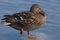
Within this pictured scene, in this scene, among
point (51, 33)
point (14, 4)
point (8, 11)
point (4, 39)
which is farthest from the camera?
point (14, 4)

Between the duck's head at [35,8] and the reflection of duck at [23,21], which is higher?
the duck's head at [35,8]

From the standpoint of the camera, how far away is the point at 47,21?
7379mm

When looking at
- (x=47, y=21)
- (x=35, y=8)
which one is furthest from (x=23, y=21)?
(x=47, y=21)

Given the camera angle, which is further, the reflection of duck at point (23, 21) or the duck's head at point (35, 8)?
the duck's head at point (35, 8)

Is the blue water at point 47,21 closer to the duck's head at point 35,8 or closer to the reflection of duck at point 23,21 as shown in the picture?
the reflection of duck at point 23,21

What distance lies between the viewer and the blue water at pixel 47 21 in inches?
253

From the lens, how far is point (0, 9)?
8.21 meters

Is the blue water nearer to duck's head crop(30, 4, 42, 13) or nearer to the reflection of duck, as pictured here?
the reflection of duck

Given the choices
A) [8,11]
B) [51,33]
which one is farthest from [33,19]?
[8,11]

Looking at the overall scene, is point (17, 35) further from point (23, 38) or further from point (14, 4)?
point (14, 4)

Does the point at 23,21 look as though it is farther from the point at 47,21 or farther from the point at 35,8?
the point at 47,21

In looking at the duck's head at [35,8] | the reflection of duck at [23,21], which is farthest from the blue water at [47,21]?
the duck's head at [35,8]

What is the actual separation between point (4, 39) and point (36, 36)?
835 millimetres

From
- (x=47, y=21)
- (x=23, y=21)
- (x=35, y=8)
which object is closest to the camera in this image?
(x=23, y=21)
